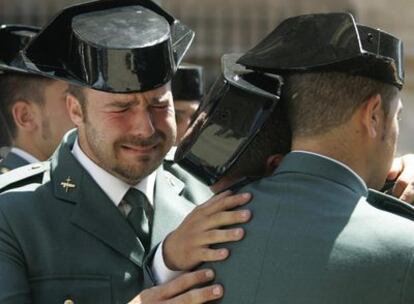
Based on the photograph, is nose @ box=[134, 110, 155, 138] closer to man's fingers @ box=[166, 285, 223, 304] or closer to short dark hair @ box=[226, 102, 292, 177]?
short dark hair @ box=[226, 102, 292, 177]

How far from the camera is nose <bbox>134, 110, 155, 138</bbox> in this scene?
350 cm

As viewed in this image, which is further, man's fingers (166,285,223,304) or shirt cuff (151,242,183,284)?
shirt cuff (151,242,183,284)

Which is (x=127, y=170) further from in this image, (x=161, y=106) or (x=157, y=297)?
(x=157, y=297)

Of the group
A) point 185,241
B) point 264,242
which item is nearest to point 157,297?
point 185,241

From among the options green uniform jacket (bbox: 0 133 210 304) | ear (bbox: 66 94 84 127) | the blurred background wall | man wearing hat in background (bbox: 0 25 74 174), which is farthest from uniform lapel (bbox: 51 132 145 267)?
the blurred background wall

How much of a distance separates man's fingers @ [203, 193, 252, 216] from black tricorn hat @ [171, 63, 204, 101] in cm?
309

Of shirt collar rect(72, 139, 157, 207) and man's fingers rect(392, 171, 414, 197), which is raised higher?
man's fingers rect(392, 171, 414, 197)

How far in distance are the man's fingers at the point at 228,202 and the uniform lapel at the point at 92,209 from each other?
0.77 m

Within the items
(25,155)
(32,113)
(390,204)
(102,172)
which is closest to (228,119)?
(390,204)

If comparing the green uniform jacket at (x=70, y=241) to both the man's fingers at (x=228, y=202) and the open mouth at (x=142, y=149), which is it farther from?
the man's fingers at (x=228, y=202)

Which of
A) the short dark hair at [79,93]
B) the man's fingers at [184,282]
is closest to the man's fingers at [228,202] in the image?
the man's fingers at [184,282]

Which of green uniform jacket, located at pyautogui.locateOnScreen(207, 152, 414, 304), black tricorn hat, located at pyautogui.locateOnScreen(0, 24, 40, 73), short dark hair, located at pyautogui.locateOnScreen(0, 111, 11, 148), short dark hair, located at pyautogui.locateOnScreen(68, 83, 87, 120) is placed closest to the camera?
green uniform jacket, located at pyautogui.locateOnScreen(207, 152, 414, 304)

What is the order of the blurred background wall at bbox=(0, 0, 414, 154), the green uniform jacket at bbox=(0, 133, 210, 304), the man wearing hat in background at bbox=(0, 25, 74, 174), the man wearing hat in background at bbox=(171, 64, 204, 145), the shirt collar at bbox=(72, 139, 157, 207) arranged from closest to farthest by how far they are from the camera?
the green uniform jacket at bbox=(0, 133, 210, 304) → the shirt collar at bbox=(72, 139, 157, 207) → the man wearing hat in background at bbox=(0, 25, 74, 174) → the man wearing hat in background at bbox=(171, 64, 204, 145) → the blurred background wall at bbox=(0, 0, 414, 154)

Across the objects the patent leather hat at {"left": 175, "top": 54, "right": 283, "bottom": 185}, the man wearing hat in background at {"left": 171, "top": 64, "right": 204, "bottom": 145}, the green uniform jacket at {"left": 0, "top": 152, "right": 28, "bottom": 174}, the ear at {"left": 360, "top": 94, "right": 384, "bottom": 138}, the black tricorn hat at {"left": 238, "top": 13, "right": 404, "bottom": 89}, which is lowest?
the man wearing hat in background at {"left": 171, "top": 64, "right": 204, "bottom": 145}
